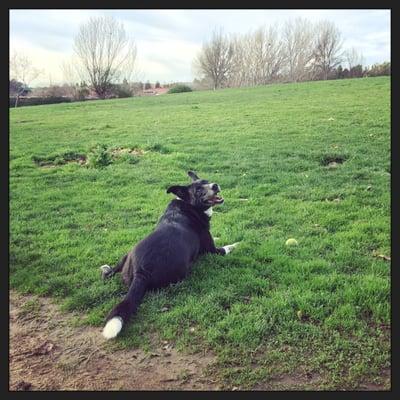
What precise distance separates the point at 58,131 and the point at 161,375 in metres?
16.6

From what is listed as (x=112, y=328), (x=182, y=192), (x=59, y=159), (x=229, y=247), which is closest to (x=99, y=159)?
(x=59, y=159)

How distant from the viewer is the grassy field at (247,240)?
12.8 feet

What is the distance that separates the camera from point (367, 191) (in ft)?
26.6

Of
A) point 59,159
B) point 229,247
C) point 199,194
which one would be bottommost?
point 229,247

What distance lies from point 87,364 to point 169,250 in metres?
1.65

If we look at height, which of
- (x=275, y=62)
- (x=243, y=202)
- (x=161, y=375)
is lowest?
(x=161, y=375)

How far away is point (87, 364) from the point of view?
381 cm

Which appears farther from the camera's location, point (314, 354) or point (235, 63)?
point (235, 63)

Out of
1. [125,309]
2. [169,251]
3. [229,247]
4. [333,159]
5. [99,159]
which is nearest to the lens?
[125,309]

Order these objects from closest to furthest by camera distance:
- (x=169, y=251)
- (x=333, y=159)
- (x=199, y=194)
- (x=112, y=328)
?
(x=112, y=328), (x=169, y=251), (x=199, y=194), (x=333, y=159)

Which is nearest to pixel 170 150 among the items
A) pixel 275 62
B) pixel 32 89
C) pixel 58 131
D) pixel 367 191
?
pixel 367 191

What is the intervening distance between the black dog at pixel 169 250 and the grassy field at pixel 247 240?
16 cm

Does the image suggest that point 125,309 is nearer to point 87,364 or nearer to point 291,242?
point 87,364

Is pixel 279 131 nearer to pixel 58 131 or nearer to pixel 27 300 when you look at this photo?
pixel 58 131
